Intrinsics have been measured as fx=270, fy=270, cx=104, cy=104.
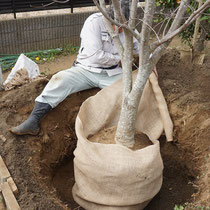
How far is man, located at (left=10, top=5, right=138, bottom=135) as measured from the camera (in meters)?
2.59

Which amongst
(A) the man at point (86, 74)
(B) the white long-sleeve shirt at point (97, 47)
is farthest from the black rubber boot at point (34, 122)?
(B) the white long-sleeve shirt at point (97, 47)

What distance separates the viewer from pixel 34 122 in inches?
99.7

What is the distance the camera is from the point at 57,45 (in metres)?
5.84

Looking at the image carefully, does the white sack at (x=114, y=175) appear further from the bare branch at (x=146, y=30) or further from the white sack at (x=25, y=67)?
the white sack at (x=25, y=67)

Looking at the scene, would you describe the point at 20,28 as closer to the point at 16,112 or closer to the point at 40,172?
the point at 16,112

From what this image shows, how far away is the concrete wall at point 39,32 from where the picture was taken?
516 centimetres

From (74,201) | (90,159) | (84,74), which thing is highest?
(84,74)

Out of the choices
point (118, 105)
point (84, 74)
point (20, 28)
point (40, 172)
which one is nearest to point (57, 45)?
point (20, 28)

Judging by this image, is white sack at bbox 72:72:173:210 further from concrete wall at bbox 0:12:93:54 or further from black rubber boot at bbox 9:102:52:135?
concrete wall at bbox 0:12:93:54

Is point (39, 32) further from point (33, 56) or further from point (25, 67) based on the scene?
point (25, 67)

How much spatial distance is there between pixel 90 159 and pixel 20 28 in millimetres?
4012

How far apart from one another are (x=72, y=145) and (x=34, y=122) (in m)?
0.55

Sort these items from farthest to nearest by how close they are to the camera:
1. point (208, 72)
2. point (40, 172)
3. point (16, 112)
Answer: point (208, 72) → point (16, 112) → point (40, 172)

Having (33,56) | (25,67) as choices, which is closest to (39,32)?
(33,56)
